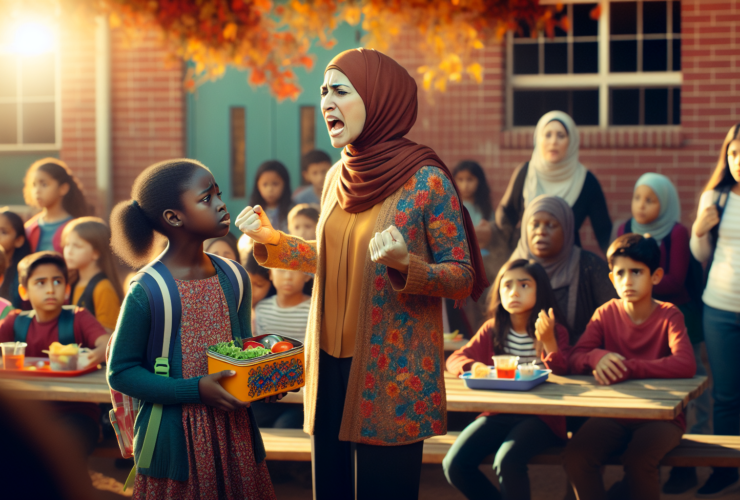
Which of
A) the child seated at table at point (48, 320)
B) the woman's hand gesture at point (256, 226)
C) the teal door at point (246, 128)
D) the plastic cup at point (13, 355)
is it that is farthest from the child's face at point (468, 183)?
the woman's hand gesture at point (256, 226)

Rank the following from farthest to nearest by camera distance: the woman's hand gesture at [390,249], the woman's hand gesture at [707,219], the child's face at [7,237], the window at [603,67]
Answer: the window at [603,67], the child's face at [7,237], the woman's hand gesture at [707,219], the woman's hand gesture at [390,249]

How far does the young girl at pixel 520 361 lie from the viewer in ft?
11.1

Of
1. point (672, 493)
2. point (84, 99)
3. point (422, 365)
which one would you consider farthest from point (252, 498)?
point (84, 99)

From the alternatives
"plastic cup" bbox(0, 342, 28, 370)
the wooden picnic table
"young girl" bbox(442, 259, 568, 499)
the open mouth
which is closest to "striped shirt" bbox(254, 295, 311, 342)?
the wooden picnic table

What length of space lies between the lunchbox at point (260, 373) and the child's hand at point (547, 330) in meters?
1.63

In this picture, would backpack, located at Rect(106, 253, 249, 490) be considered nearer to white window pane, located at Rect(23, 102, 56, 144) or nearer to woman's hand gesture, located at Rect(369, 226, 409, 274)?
woman's hand gesture, located at Rect(369, 226, 409, 274)

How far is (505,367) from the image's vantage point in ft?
11.2

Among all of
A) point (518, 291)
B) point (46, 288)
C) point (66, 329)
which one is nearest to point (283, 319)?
point (66, 329)

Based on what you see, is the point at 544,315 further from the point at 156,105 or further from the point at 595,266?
the point at 156,105

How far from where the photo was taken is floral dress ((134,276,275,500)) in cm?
213

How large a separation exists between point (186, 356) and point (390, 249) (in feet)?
2.08

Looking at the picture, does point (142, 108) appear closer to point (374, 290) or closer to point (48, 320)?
point (48, 320)

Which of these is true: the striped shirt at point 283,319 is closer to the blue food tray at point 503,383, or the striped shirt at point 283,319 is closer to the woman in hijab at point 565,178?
the blue food tray at point 503,383

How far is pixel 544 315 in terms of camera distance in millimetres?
3555
